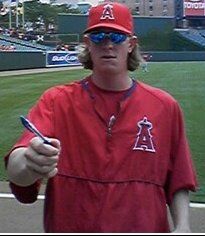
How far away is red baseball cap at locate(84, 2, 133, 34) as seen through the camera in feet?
8.81

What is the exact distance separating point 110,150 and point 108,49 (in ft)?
1.35

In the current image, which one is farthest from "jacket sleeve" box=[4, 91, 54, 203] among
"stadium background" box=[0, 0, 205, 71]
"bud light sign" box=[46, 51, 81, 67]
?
"stadium background" box=[0, 0, 205, 71]

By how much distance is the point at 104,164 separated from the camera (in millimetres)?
2574

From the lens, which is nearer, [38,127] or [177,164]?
[38,127]

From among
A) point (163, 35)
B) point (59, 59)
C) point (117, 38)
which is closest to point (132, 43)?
point (117, 38)

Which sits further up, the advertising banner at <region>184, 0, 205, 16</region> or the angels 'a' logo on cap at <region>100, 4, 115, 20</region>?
the angels 'a' logo on cap at <region>100, 4, 115, 20</region>

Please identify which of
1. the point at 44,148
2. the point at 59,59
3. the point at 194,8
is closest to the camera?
the point at 44,148

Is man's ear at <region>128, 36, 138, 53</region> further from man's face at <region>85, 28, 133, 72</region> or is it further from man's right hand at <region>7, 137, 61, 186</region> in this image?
man's right hand at <region>7, 137, 61, 186</region>

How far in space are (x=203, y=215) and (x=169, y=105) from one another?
423 cm

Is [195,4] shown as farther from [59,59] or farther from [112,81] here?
[112,81]

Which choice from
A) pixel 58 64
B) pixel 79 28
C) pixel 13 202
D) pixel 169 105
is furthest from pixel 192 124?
pixel 79 28

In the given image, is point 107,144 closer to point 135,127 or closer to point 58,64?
point 135,127

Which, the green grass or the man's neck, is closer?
the man's neck

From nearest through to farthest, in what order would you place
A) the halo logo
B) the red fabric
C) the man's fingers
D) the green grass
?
the man's fingers, the red fabric, the green grass, the halo logo
